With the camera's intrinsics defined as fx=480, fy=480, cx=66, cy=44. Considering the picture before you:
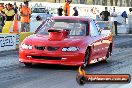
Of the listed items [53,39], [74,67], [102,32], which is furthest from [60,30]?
[102,32]

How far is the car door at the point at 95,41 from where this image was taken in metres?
12.3

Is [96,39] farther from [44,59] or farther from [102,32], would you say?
[44,59]

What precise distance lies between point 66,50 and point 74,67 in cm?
102

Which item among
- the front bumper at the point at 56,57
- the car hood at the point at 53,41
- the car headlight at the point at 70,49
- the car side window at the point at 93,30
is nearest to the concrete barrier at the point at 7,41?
the car side window at the point at 93,30

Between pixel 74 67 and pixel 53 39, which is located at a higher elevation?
pixel 53 39

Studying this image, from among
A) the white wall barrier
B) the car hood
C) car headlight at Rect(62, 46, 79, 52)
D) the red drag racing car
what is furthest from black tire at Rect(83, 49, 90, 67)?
the white wall barrier

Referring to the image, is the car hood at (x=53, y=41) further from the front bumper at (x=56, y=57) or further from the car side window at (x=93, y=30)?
the car side window at (x=93, y=30)

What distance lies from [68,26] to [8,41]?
6.21m

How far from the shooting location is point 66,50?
11.3m

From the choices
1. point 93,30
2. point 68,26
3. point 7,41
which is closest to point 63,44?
point 68,26

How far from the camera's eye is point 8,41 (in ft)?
60.0

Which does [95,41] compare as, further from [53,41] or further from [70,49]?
[53,41]

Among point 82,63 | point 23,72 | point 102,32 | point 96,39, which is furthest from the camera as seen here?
point 102,32

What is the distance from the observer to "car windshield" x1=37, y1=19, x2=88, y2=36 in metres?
12.3
